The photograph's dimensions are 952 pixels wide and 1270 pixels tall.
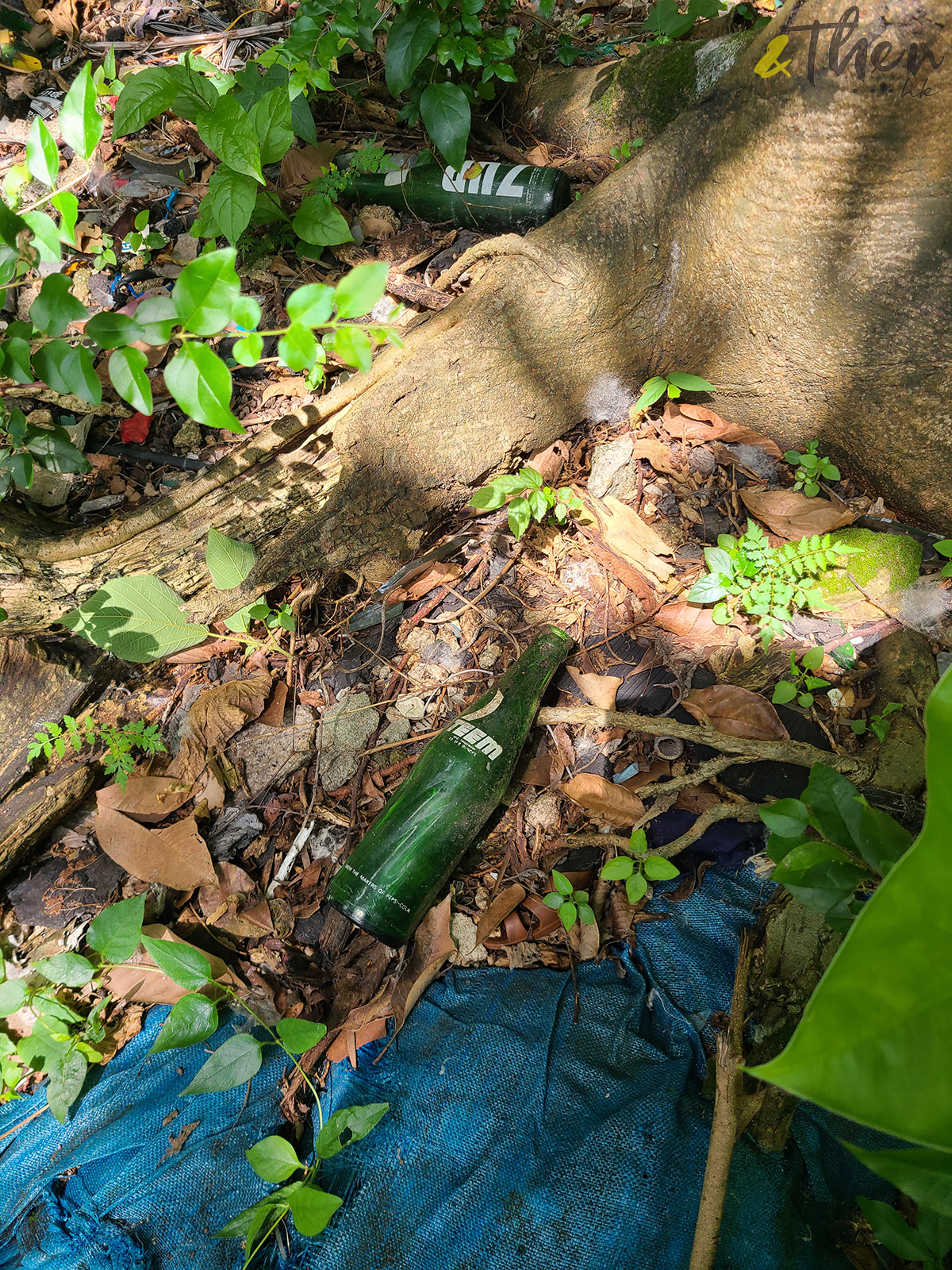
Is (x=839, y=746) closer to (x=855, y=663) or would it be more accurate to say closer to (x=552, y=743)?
(x=855, y=663)

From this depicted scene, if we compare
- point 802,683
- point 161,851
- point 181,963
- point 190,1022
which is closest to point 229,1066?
point 190,1022

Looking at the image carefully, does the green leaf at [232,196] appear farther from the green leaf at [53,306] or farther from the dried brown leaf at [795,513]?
the dried brown leaf at [795,513]

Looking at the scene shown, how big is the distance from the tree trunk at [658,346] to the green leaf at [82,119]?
2.43 feet

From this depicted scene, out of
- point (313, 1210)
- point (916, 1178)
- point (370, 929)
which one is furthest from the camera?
point (370, 929)

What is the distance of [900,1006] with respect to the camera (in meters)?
0.52

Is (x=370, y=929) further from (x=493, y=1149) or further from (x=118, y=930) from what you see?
(x=118, y=930)

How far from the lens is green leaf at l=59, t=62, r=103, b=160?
3.36 feet

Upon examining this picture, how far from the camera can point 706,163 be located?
1.76m

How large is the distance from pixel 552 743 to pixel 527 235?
1.46 metres

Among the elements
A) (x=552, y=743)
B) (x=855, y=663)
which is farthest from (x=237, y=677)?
(x=855, y=663)

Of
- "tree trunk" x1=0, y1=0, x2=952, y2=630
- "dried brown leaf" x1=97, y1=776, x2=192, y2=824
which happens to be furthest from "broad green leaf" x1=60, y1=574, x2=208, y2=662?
"dried brown leaf" x1=97, y1=776, x2=192, y2=824

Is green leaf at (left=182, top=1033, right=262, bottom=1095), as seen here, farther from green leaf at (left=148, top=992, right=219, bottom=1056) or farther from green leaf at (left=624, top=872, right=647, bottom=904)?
green leaf at (left=624, top=872, right=647, bottom=904)

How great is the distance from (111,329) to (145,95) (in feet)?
3.93

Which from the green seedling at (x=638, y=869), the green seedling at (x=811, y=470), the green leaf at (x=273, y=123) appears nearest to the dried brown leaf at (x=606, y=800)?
the green seedling at (x=638, y=869)
